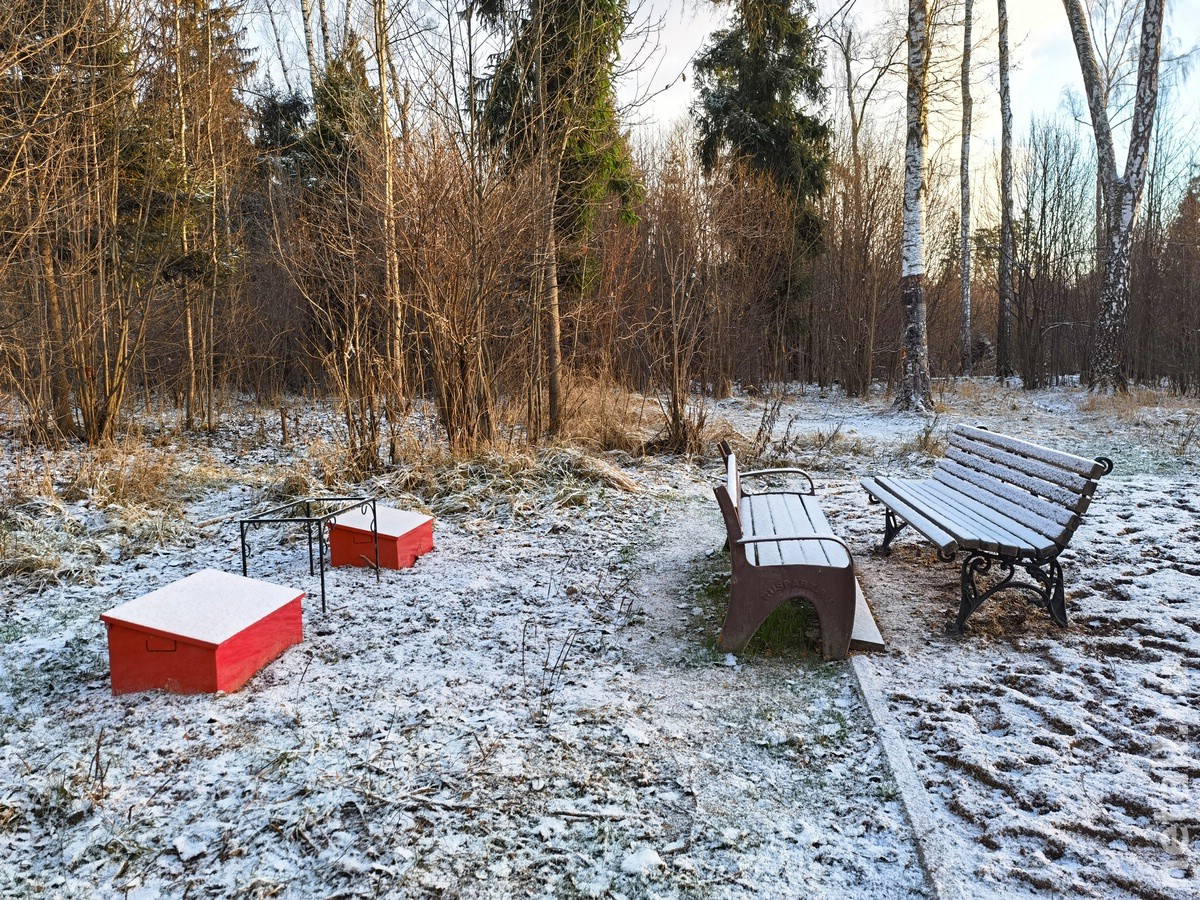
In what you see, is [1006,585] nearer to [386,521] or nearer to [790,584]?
[790,584]

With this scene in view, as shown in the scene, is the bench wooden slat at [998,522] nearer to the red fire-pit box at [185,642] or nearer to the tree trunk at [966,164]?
the red fire-pit box at [185,642]

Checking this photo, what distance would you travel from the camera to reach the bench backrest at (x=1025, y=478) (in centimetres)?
371

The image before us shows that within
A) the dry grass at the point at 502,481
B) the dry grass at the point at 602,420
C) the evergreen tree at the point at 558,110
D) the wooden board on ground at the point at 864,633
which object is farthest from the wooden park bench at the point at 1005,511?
the evergreen tree at the point at 558,110

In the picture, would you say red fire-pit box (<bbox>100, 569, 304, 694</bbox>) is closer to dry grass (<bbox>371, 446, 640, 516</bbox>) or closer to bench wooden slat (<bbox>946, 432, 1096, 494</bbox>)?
dry grass (<bbox>371, 446, 640, 516</bbox>)

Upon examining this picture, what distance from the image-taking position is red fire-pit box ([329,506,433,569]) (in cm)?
524

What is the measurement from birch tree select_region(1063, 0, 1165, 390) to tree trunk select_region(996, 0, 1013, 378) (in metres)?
5.83

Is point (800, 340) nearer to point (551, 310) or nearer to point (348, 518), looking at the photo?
point (551, 310)

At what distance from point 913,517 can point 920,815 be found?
2.37 meters

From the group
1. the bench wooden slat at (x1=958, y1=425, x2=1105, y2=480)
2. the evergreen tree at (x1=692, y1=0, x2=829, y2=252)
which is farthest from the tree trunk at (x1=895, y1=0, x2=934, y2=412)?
the bench wooden slat at (x1=958, y1=425, x2=1105, y2=480)

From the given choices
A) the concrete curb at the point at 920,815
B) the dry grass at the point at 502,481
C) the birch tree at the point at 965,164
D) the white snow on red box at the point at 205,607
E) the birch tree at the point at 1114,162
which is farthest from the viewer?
the birch tree at the point at 965,164

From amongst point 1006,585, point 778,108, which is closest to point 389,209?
point 1006,585

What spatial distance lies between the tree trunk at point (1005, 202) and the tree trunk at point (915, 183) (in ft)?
27.0

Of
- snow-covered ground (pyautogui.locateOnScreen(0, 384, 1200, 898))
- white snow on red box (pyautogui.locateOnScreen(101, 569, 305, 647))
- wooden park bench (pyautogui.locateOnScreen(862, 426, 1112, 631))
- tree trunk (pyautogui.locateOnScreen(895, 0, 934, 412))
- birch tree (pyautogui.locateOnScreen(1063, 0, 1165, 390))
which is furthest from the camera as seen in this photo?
birch tree (pyautogui.locateOnScreen(1063, 0, 1165, 390))

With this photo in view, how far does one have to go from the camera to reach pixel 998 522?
4.24 metres
